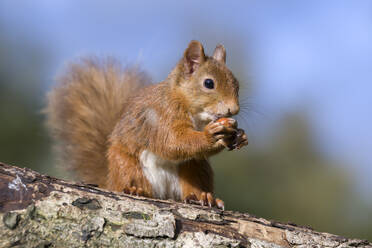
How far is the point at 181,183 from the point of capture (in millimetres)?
2453

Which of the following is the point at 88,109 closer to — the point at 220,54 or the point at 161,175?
the point at 161,175

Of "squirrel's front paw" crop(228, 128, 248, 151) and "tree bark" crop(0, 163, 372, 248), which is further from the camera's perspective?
"squirrel's front paw" crop(228, 128, 248, 151)

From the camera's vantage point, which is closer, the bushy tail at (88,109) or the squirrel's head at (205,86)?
the squirrel's head at (205,86)

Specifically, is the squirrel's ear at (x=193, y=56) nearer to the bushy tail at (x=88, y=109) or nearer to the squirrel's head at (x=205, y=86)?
the squirrel's head at (x=205, y=86)

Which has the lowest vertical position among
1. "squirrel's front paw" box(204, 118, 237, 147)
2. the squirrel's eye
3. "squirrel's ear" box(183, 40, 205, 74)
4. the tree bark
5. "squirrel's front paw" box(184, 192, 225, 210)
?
the tree bark

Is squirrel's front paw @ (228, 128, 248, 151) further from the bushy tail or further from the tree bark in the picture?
the bushy tail

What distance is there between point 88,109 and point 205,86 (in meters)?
0.99

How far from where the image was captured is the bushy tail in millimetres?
2852

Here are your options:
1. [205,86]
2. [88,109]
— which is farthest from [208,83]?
[88,109]

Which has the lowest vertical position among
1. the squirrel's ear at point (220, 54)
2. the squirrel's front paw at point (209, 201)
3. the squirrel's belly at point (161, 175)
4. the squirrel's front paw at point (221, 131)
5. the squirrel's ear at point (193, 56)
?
the squirrel's front paw at point (209, 201)

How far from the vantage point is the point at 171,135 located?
232 cm

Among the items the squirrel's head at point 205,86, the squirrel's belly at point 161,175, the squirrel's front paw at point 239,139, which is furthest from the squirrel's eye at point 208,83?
the squirrel's belly at point 161,175

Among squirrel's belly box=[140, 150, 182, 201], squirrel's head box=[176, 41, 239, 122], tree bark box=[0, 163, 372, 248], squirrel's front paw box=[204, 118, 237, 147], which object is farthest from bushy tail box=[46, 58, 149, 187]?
tree bark box=[0, 163, 372, 248]

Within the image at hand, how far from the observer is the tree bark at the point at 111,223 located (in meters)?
1.42
